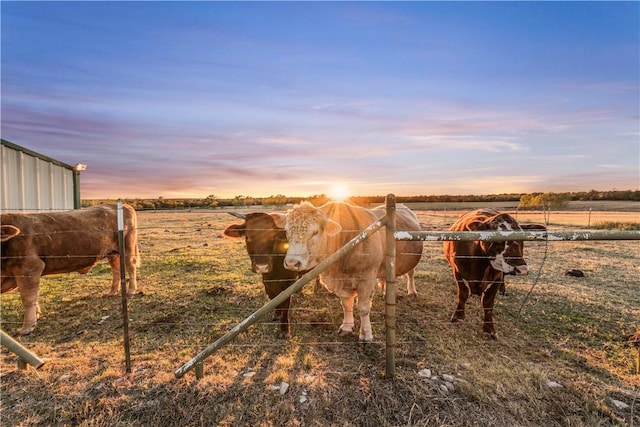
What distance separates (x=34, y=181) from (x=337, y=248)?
13.4 m

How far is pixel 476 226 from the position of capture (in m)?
5.16

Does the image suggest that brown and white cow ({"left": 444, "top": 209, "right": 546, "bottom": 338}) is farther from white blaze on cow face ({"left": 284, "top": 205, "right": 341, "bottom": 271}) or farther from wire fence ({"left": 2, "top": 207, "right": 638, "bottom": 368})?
white blaze on cow face ({"left": 284, "top": 205, "right": 341, "bottom": 271})

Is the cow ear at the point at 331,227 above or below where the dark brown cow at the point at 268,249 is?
above

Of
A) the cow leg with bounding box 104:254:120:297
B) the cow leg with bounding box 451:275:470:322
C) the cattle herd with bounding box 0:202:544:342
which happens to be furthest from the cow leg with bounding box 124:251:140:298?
Answer: the cow leg with bounding box 451:275:470:322

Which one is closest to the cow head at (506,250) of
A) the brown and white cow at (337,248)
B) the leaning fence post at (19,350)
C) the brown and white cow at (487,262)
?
the brown and white cow at (487,262)

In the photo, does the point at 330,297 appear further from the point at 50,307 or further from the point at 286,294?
the point at 50,307

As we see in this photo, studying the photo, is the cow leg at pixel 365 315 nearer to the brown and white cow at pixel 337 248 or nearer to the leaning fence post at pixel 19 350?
the brown and white cow at pixel 337 248

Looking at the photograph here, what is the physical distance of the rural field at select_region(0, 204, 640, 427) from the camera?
10.6 feet

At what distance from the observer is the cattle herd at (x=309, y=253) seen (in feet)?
14.9

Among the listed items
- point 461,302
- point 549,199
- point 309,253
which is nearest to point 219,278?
point 309,253

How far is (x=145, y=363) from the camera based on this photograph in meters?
4.15

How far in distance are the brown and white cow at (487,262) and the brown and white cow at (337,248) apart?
141 cm

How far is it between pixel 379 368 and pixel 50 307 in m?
6.86

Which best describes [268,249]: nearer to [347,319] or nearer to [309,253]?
[309,253]
